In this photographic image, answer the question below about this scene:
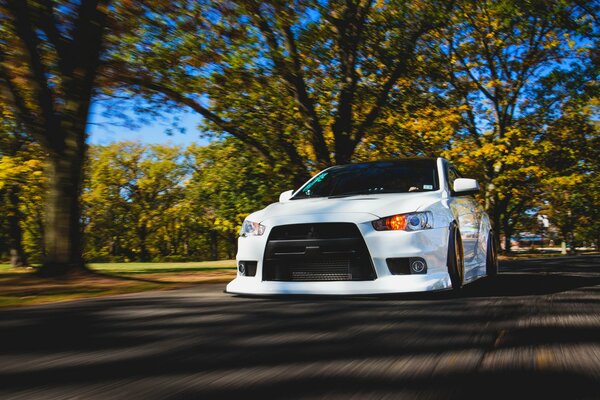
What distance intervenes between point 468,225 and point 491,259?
1.84 meters

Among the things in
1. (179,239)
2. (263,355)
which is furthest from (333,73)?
(179,239)

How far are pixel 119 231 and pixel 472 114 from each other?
38.7 m

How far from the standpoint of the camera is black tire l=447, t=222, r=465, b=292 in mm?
6082

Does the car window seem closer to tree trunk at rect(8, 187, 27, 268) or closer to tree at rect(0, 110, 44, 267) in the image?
tree at rect(0, 110, 44, 267)

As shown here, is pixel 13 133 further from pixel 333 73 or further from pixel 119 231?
pixel 119 231

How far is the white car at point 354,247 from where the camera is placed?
5750mm

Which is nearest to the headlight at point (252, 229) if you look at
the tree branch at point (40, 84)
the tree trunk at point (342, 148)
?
the tree branch at point (40, 84)

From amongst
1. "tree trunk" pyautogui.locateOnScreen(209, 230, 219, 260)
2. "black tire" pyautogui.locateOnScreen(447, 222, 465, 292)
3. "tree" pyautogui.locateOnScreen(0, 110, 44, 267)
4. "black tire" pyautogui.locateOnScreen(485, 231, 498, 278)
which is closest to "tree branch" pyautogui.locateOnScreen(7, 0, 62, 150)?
"black tire" pyautogui.locateOnScreen(447, 222, 465, 292)

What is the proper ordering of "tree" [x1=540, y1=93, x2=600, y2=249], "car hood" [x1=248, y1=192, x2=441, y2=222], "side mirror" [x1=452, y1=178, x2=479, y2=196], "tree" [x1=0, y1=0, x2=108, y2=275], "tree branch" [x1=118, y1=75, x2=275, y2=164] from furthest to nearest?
1. "tree" [x1=540, y1=93, x2=600, y2=249]
2. "tree branch" [x1=118, y1=75, x2=275, y2=164]
3. "tree" [x1=0, y1=0, x2=108, y2=275]
4. "side mirror" [x1=452, y1=178, x2=479, y2=196]
5. "car hood" [x1=248, y1=192, x2=441, y2=222]

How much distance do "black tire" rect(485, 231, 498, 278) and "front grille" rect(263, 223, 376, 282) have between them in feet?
11.4

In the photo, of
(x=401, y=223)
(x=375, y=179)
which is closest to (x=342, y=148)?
(x=375, y=179)

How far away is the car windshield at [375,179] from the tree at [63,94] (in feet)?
16.1

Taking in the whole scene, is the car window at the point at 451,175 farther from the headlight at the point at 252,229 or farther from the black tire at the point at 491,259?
the headlight at the point at 252,229

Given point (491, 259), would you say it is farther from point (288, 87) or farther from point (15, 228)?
point (15, 228)
